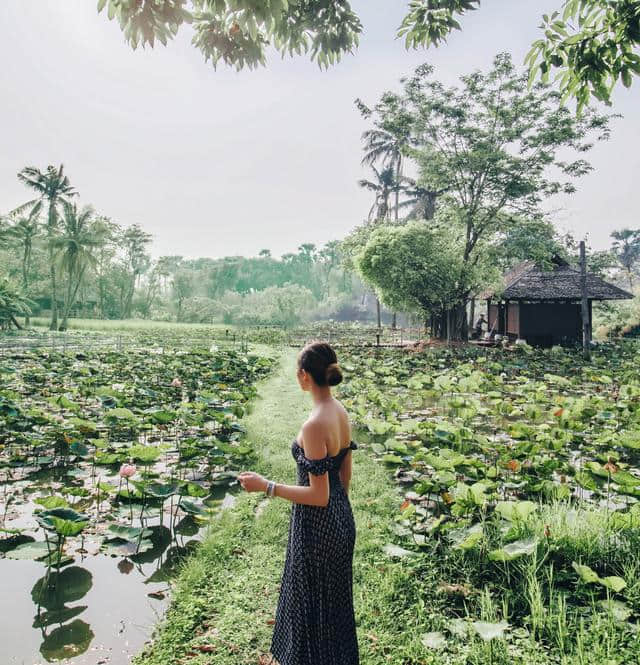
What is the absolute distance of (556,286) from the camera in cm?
2219

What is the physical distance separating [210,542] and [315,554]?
1.86 metres

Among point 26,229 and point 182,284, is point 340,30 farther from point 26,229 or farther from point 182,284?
point 182,284

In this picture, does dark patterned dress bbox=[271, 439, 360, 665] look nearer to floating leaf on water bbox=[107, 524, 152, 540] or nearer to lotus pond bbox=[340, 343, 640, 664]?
lotus pond bbox=[340, 343, 640, 664]

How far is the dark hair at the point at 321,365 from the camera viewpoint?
2.04 m

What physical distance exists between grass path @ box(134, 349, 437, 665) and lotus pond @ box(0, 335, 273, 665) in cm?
20

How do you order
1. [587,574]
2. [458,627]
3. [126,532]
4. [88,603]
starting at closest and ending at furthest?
1. [458,627]
2. [587,574]
3. [88,603]
4. [126,532]

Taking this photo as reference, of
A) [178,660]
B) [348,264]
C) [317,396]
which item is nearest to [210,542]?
[178,660]

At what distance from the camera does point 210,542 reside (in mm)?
3623

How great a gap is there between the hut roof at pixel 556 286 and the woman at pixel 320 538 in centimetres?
2162

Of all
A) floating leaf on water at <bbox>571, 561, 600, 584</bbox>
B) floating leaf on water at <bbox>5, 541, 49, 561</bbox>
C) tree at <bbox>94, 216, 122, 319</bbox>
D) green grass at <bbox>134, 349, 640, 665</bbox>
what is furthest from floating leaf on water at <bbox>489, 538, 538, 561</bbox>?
tree at <bbox>94, 216, 122, 319</bbox>

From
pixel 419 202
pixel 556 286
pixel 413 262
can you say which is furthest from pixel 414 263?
pixel 419 202

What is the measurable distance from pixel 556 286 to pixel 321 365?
2297cm

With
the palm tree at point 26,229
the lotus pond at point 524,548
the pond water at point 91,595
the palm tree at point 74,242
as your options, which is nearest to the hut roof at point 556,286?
the lotus pond at point 524,548

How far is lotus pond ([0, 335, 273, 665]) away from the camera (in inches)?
110
